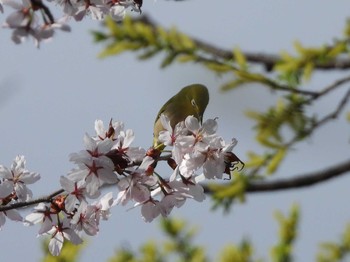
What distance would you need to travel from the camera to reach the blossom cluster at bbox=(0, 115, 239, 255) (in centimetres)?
223

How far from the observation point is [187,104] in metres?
2.32

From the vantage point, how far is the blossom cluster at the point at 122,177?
223 cm

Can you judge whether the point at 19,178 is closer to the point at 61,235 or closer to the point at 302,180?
the point at 61,235

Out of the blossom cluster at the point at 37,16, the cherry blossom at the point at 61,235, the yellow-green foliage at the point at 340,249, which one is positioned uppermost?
the blossom cluster at the point at 37,16

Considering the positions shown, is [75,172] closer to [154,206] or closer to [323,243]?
[154,206]

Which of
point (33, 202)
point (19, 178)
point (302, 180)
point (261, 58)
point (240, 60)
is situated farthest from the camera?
point (261, 58)

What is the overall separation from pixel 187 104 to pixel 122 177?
0.86 ft

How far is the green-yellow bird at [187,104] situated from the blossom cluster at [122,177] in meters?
0.05

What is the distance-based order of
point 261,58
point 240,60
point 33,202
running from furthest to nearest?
point 261,58 < point 240,60 < point 33,202

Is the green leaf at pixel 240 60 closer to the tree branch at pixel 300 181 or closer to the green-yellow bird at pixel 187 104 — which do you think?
the tree branch at pixel 300 181

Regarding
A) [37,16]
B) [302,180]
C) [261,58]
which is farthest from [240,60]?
[37,16]

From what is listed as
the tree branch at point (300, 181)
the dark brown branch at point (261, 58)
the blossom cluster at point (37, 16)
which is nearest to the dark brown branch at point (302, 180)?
the tree branch at point (300, 181)

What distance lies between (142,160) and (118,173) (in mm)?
71

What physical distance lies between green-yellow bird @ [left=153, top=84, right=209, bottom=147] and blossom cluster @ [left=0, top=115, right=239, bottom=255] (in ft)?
0.16
